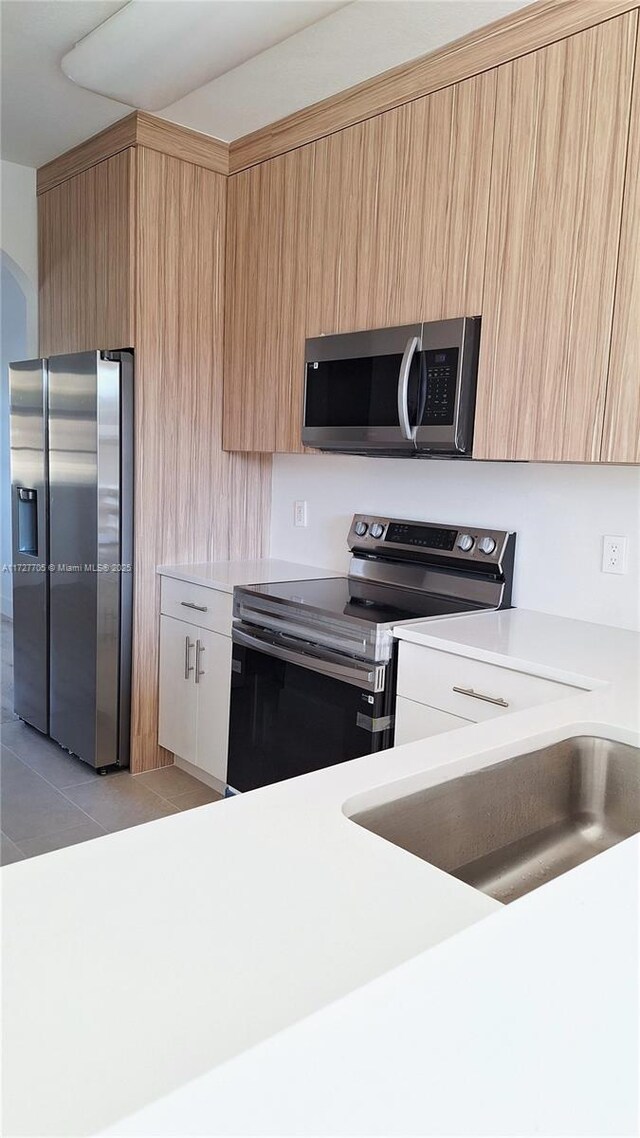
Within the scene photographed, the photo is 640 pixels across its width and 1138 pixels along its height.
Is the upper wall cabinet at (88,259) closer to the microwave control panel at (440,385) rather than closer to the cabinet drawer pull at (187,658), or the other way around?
the cabinet drawer pull at (187,658)

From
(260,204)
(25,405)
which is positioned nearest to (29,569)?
(25,405)

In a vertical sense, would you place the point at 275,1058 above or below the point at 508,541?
below

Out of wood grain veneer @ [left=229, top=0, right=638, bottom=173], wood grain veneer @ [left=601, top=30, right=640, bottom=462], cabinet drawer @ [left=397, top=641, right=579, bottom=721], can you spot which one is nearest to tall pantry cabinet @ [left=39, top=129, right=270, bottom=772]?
wood grain veneer @ [left=229, top=0, right=638, bottom=173]

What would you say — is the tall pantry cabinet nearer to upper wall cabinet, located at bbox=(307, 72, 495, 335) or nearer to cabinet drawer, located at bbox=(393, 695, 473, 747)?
upper wall cabinet, located at bbox=(307, 72, 495, 335)

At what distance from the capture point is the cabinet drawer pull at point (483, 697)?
76.9 inches

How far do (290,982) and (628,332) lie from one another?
177cm

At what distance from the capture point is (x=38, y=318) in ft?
12.6

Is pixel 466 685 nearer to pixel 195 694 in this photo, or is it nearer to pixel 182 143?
pixel 195 694

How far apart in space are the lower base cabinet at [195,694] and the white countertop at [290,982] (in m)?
2.07

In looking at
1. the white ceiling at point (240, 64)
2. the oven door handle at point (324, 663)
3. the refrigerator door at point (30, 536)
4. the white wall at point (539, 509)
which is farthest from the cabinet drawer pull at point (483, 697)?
the refrigerator door at point (30, 536)

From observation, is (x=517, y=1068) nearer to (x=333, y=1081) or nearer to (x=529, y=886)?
(x=333, y=1081)

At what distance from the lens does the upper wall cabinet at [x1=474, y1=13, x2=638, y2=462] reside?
1.97m

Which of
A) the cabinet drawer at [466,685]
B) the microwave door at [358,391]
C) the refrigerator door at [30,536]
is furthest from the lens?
the refrigerator door at [30,536]

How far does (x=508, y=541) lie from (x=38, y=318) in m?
2.59
